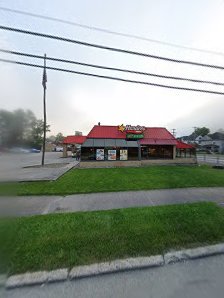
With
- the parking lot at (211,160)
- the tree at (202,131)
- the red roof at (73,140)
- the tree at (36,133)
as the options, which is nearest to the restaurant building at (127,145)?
the parking lot at (211,160)

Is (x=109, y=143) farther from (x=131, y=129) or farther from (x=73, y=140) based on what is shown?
(x=73, y=140)

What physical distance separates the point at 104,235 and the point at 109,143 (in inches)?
647

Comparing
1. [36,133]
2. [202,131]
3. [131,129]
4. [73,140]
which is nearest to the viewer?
[36,133]

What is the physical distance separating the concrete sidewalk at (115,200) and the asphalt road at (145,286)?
348 cm

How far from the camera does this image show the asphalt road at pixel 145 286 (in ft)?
10.3

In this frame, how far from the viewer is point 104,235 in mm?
4902

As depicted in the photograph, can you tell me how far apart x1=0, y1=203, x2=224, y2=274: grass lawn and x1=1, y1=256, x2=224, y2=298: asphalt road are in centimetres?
46

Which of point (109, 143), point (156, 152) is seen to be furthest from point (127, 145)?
point (156, 152)

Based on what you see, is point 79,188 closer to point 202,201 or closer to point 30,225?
point 30,225

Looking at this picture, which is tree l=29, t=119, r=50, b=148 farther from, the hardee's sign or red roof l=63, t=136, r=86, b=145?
red roof l=63, t=136, r=86, b=145

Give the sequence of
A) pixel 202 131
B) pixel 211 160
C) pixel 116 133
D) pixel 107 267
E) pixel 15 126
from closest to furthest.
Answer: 1. pixel 15 126
2. pixel 107 267
3. pixel 116 133
4. pixel 211 160
5. pixel 202 131

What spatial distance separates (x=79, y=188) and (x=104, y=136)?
12.2m

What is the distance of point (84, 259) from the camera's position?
13.1 ft

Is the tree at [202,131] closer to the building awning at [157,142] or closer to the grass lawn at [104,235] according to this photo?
the building awning at [157,142]
